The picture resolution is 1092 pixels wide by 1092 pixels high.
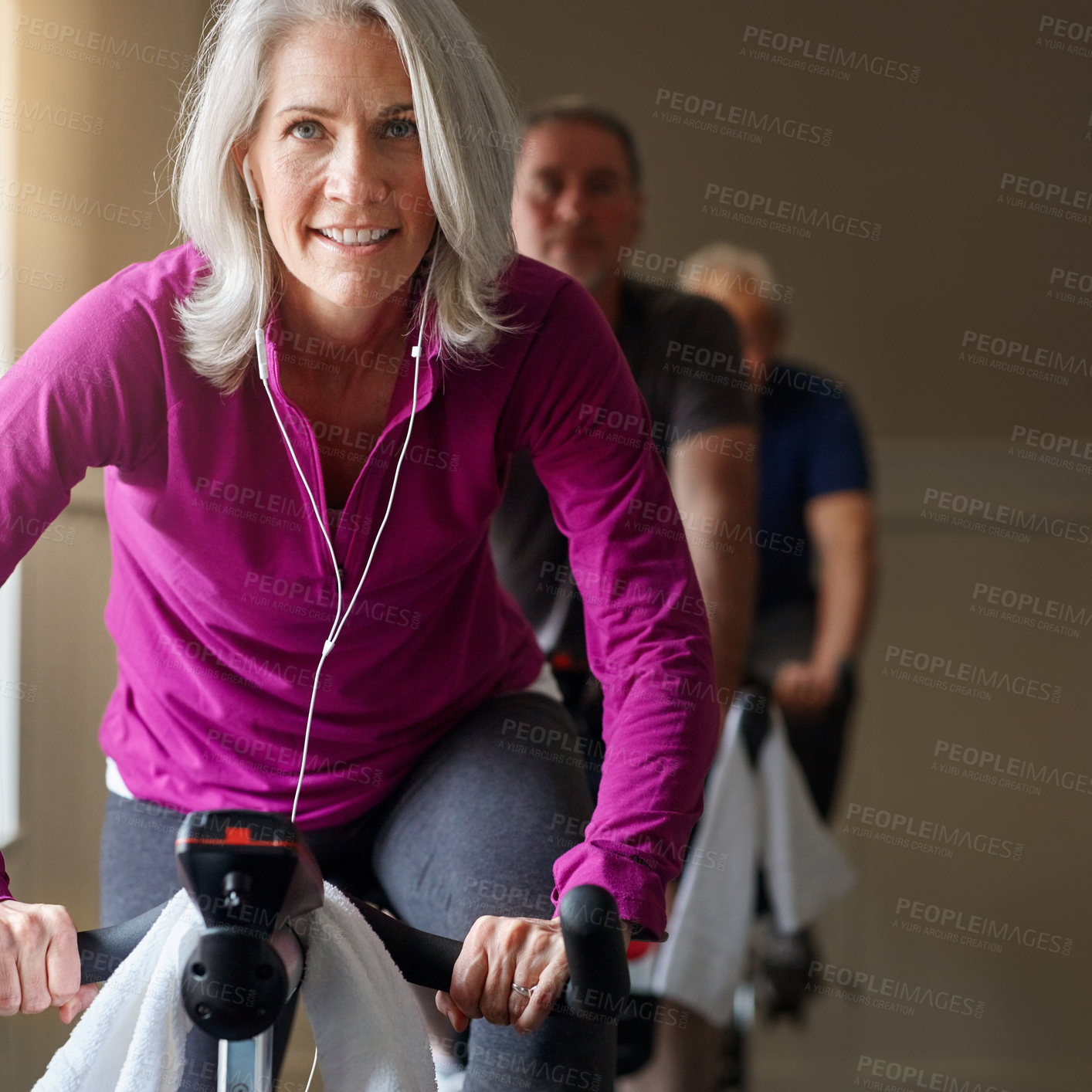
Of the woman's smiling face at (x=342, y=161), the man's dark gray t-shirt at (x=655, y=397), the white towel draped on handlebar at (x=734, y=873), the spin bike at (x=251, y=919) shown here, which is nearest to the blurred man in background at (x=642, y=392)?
the man's dark gray t-shirt at (x=655, y=397)

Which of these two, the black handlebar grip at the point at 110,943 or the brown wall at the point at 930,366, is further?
the brown wall at the point at 930,366

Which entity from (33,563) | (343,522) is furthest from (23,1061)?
(343,522)

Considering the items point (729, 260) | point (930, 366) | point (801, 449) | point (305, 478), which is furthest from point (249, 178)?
point (930, 366)

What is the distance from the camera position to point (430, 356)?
3.48ft

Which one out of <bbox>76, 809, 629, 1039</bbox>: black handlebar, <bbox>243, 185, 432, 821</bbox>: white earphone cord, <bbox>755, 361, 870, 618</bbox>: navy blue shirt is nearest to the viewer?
<bbox>76, 809, 629, 1039</bbox>: black handlebar

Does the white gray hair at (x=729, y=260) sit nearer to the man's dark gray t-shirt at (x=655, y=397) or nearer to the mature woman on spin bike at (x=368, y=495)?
the man's dark gray t-shirt at (x=655, y=397)

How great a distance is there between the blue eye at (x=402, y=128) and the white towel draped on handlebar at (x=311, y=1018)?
63 centimetres

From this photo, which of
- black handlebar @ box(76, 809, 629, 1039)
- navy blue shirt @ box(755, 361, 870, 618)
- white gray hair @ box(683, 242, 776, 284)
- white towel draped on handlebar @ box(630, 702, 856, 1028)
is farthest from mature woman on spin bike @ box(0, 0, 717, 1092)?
white gray hair @ box(683, 242, 776, 284)

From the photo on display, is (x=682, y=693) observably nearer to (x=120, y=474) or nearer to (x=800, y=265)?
(x=120, y=474)

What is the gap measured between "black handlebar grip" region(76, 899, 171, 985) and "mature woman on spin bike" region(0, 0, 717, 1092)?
0.30 m

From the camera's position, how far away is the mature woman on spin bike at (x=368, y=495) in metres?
0.97

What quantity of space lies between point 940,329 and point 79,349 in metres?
2.33

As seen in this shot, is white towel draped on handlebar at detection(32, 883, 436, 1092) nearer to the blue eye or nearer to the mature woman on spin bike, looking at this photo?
the mature woman on spin bike

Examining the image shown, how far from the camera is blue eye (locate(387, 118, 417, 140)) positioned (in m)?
1.00
